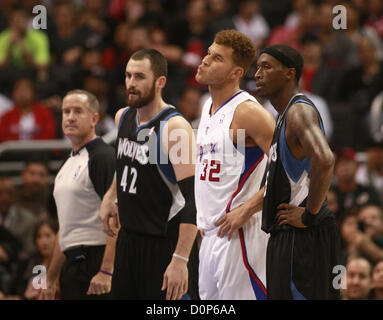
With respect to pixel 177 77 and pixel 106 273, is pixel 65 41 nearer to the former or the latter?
pixel 177 77

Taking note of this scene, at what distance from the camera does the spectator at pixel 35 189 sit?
30.6 ft

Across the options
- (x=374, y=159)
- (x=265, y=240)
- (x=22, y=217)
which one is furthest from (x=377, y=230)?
(x=22, y=217)

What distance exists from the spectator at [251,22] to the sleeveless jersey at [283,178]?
28.2 ft

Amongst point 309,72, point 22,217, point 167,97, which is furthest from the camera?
point 309,72

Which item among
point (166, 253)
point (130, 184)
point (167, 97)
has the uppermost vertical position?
point (167, 97)

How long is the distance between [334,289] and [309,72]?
6.88 m

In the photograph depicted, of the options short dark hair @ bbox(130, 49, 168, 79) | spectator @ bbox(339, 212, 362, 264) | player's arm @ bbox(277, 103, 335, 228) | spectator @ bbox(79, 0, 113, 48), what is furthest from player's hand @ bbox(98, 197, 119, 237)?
spectator @ bbox(79, 0, 113, 48)

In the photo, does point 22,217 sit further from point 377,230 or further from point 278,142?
point 278,142

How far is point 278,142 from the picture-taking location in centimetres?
494

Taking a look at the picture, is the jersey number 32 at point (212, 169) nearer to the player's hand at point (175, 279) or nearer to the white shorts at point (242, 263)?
the white shorts at point (242, 263)

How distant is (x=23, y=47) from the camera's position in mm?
12375

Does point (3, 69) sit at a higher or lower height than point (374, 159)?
higher

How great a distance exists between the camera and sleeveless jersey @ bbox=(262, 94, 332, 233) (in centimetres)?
491

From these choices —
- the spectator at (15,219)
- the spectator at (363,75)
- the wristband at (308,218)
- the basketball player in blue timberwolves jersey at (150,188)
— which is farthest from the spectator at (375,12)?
the wristband at (308,218)
